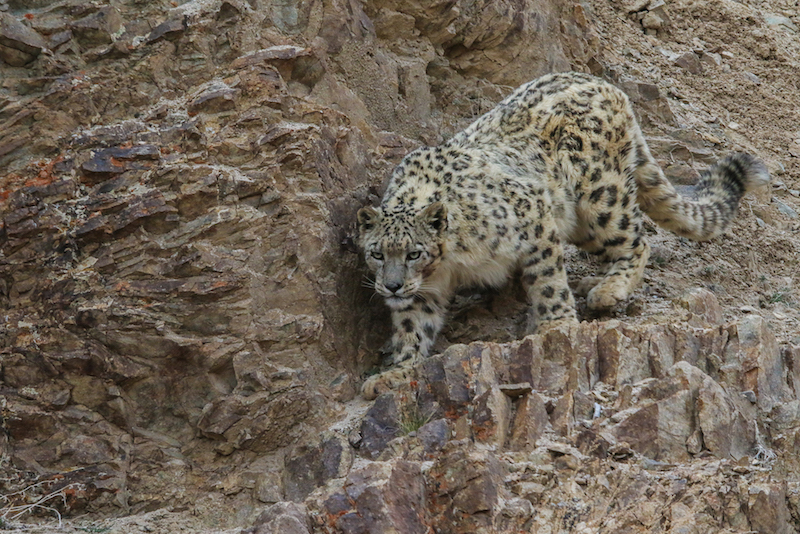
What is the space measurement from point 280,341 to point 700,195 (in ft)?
16.8

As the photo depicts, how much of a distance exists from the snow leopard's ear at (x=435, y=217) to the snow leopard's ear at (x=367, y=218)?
16.6 inches

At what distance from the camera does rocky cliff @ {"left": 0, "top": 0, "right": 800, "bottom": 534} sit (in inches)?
252

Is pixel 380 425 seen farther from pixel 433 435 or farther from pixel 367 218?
pixel 367 218

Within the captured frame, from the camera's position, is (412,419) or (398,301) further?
(398,301)

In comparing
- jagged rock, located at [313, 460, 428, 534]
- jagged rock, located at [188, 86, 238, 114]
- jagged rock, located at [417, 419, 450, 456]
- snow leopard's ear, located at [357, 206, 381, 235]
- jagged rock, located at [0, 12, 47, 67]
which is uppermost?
jagged rock, located at [0, 12, 47, 67]

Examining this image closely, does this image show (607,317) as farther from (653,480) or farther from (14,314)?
(14,314)

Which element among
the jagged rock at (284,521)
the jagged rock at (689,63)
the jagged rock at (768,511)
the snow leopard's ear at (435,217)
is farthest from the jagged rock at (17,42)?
the jagged rock at (689,63)

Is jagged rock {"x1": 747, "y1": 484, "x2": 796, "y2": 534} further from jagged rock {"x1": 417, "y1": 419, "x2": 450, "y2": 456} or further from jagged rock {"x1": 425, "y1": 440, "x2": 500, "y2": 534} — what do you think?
jagged rock {"x1": 417, "y1": 419, "x2": 450, "y2": 456}

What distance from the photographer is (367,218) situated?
9.04 meters

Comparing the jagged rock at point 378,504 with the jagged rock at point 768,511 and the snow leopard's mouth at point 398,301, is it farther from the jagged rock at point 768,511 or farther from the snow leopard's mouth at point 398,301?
the snow leopard's mouth at point 398,301

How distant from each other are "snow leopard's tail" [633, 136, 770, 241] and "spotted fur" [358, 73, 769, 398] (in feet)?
0.04

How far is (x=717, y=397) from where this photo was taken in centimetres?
687

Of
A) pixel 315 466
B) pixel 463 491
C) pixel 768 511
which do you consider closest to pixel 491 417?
pixel 463 491

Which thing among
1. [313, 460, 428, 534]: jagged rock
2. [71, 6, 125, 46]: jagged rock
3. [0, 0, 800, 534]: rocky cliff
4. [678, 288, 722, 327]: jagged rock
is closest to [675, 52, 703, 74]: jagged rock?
[0, 0, 800, 534]: rocky cliff
